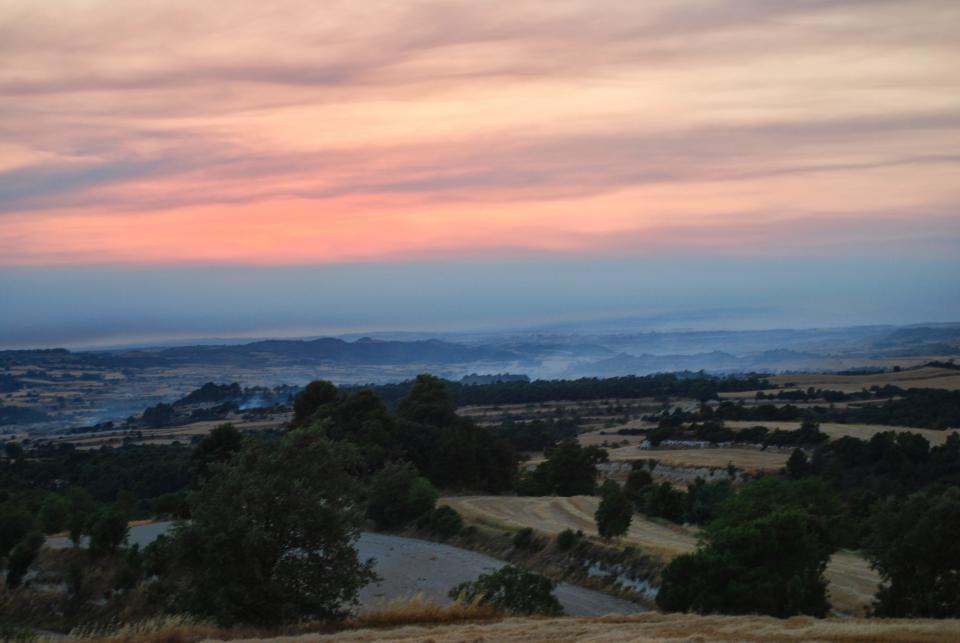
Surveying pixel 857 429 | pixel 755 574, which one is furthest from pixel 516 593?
pixel 857 429

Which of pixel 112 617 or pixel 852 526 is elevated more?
pixel 852 526

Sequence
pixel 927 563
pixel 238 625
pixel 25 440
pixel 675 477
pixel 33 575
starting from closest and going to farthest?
pixel 238 625 → pixel 927 563 → pixel 33 575 → pixel 675 477 → pixel 25 440

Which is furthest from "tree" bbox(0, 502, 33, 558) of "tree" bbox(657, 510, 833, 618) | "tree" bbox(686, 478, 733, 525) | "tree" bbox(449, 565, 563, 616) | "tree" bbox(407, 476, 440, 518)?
"tree" bbox(686, 478, 733, 525)

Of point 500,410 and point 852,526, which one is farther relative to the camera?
point 500,410

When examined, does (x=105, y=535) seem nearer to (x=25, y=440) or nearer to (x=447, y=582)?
(x=447, y=582)

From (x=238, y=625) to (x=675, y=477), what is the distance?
41.5 m

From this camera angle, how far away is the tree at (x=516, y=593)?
64.4ft

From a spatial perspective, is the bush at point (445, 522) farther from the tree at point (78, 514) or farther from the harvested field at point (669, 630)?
the harvested field at point (669, 630)

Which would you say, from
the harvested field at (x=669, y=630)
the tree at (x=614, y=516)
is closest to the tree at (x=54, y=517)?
the tree at (x=614, y=516)

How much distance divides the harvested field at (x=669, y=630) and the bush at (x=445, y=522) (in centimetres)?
2102

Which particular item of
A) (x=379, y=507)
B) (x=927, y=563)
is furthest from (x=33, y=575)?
(x=927, y=563)

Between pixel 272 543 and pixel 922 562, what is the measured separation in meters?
12.5

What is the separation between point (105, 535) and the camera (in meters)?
33.7

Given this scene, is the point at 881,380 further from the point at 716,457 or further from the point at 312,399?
the point at 312,399
